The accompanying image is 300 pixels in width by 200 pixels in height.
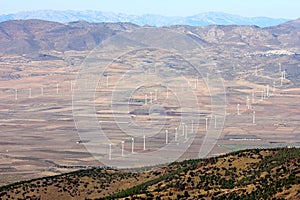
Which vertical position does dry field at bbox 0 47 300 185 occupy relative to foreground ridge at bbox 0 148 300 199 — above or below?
below

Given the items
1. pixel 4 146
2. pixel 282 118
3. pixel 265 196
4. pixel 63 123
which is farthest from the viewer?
pixel 282 118

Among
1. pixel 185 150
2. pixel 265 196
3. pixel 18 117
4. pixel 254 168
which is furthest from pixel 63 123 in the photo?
pixel 265 196

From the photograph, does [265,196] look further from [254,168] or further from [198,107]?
[198,107]

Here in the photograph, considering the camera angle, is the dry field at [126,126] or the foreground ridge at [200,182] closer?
the foreground ridge at [200,182]

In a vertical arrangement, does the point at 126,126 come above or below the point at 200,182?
below

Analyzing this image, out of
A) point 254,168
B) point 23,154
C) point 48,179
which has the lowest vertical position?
point 23,154

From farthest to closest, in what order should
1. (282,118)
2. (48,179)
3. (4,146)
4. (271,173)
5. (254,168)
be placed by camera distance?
(282,118) → (4,146) → (48,179) → (254,168) → (271,173)

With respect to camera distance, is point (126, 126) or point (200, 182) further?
point (126, 126)

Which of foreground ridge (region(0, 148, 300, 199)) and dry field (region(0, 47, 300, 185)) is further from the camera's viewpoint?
dry field (region(0, 47, 300, 185))

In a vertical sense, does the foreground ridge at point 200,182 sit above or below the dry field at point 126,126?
above

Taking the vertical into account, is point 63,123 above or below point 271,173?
below

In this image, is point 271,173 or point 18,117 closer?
point 271,173
